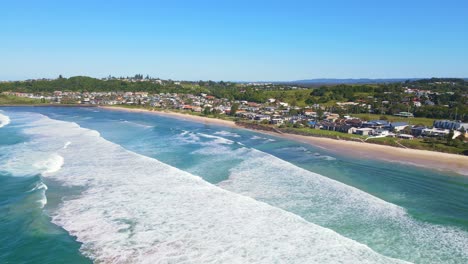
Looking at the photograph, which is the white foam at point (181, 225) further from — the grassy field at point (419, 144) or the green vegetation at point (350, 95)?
the green vegetation at point (350, 95)

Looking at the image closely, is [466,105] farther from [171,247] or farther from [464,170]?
[171,247]

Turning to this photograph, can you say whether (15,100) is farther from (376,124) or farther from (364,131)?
(376,124)

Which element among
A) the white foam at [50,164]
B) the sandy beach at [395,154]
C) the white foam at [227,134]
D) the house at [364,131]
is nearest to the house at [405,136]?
the house at [364,131]

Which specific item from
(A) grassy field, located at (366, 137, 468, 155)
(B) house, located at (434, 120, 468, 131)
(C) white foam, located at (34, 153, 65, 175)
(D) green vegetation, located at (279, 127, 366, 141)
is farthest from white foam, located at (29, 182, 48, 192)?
(B) house, located at (434, 120, 468, 131)

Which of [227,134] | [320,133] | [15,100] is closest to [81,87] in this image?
[15,100]

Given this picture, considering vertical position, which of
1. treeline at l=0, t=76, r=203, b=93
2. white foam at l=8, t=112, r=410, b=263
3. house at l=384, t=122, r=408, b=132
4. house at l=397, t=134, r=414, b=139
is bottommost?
house at l=397, t=134, r=414, b=139

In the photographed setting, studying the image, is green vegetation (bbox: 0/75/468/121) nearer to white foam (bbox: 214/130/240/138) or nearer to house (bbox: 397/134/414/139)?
house (bbox: 397/134/414/139)
